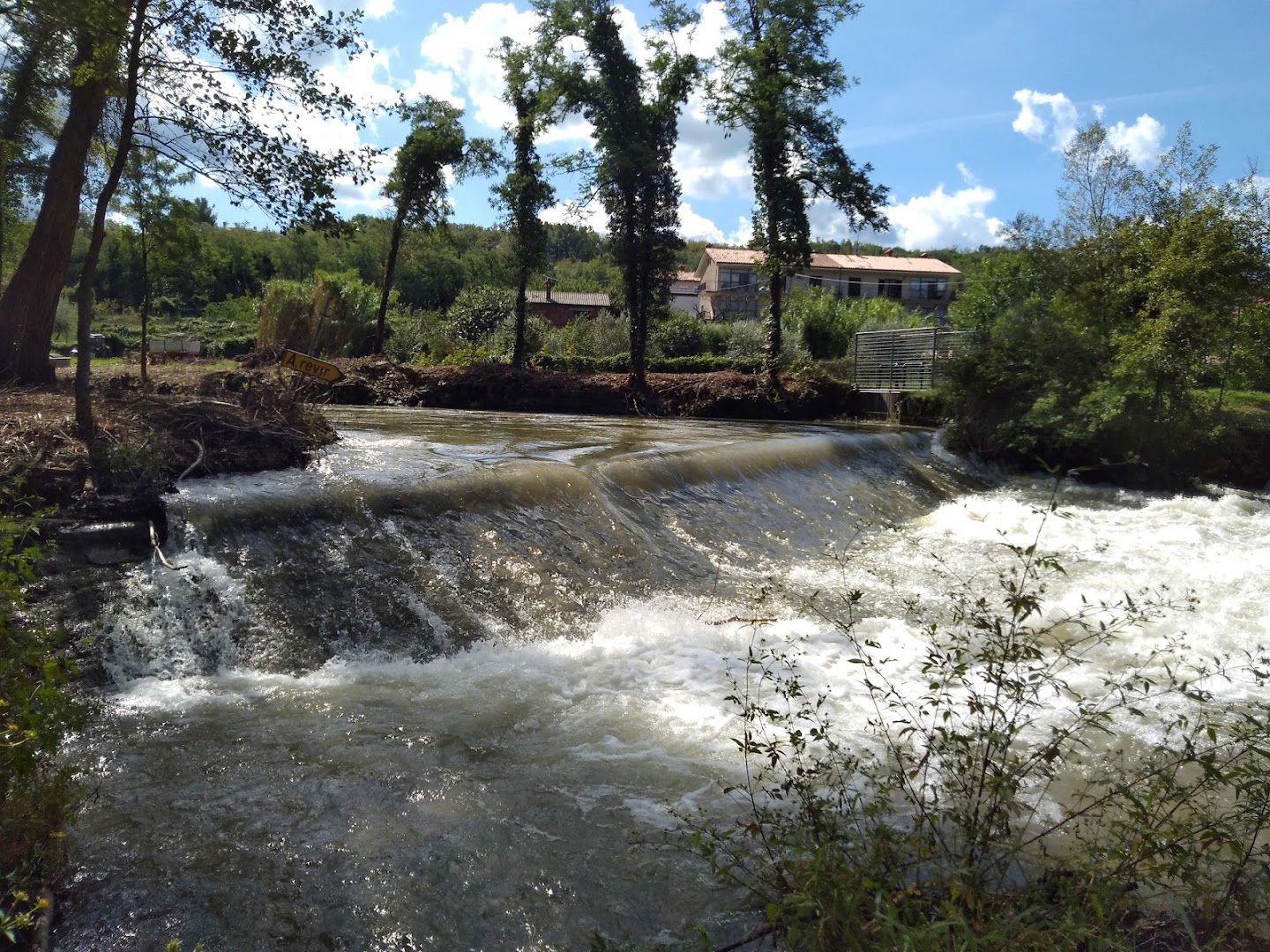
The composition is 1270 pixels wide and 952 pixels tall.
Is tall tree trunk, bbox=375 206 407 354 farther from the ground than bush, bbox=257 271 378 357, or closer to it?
farther from the ground

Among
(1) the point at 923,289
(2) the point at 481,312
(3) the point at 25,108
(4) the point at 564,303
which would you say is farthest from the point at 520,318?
(1) the point at 923,289

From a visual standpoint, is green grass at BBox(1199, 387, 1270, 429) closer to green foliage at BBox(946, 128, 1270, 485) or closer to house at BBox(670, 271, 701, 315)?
green foliage at BBox(946, 128, 1270, 485)

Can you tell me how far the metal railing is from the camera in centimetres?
1973

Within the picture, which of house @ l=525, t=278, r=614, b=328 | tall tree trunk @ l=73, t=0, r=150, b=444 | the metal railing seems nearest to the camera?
tall tree trunk @ l=73, t=0, r=150, b=444

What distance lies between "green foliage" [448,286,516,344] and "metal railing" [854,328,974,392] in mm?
16091

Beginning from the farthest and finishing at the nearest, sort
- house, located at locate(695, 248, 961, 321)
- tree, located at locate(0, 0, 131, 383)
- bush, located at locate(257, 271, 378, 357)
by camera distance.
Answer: house, located at locate(695, 248, 961, 321) < bush, located at locate(257, 271, 378, 357) < tree, located at locate(0, 0, 131, 383)

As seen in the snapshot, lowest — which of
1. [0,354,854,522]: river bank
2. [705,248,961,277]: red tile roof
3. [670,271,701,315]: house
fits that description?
[0,354,854,522]: river bank

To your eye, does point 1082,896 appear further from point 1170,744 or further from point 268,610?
point 268,610

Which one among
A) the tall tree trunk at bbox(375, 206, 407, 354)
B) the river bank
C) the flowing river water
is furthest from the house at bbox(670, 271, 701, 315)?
the flowing river water

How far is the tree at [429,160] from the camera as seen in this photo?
2603 cm

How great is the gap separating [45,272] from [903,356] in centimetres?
1734

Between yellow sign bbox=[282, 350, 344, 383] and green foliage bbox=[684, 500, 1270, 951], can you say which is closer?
green foliage bbox=[684, 500, 1270, 951]

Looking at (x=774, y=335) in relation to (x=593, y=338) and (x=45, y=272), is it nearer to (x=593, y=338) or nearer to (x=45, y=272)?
(x=593, y=338)

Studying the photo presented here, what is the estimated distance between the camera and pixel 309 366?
10.1 metres
